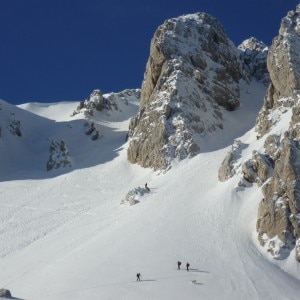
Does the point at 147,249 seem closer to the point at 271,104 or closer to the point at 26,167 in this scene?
the point at 271,104

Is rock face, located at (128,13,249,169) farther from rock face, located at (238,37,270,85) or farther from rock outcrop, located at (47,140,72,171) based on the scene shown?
rock outcrop, located at (47,140,72,171)

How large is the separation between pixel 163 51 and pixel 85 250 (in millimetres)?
48325

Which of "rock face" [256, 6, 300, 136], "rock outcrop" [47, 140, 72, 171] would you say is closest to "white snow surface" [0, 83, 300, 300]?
"rock outcrop" [47, 140, 72, 171]

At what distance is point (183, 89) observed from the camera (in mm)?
85188

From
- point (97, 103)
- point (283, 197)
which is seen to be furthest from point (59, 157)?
point (283, 197)

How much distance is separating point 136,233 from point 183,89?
35.8m

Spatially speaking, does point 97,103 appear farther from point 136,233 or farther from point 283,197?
point 283,197

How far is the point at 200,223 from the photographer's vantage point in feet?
181

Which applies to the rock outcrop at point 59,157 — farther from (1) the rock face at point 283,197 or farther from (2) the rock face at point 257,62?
(2) the rock face at point 257,62

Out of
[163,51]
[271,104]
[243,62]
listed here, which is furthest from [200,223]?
[243,62]

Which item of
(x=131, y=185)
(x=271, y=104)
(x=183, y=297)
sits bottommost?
(x=183, y=297)

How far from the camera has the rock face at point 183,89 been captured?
259 ft

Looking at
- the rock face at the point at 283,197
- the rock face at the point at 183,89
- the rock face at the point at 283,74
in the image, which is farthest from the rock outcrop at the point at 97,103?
the rock face at the point at 283,197

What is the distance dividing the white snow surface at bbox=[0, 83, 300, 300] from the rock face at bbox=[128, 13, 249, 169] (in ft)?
7.94
